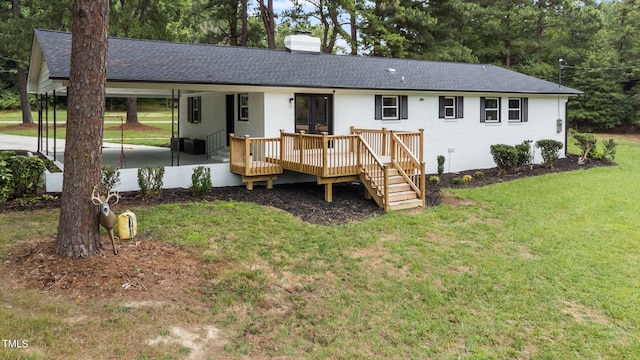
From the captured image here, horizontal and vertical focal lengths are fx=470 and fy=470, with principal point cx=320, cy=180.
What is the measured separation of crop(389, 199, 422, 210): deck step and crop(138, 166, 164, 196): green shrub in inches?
204

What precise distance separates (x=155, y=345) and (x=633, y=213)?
11.0 meters

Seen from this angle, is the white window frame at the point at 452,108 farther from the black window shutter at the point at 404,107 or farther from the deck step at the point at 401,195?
the deck step at the point at 401,195

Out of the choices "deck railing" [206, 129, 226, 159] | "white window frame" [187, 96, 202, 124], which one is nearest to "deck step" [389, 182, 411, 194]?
"deck railing" [206, 129, 226, 159]

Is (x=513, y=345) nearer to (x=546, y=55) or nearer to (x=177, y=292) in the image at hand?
(x=177, y=292)

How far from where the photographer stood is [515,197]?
41.0 feet

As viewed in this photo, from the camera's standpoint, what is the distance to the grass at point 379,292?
4.90m

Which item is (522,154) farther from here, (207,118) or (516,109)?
(207,118)

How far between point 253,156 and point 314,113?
287 cm

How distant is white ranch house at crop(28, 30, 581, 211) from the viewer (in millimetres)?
11961

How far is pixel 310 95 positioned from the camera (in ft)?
45.4

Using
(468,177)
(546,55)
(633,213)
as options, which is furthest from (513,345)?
(546,55)

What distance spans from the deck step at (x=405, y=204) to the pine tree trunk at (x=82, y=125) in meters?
6.48

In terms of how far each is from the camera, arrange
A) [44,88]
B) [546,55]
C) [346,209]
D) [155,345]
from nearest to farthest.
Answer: [155,345], [346,209], [44,88], [546,55]

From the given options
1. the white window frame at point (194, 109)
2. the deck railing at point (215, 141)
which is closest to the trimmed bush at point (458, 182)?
the deck railing at point (215, 141)
